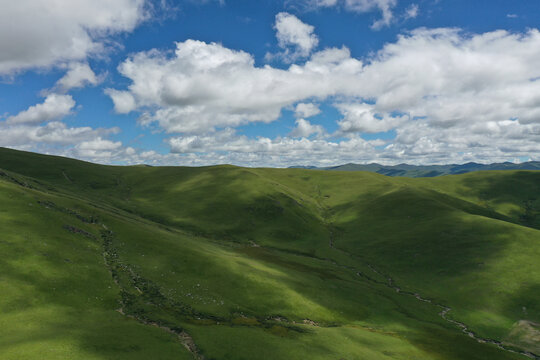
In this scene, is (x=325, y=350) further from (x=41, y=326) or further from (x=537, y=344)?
(x=537, y=344)

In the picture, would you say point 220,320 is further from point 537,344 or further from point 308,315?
point 537,344

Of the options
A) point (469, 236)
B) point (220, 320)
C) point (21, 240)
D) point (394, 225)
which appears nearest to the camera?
point (220, 320)

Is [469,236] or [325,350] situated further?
[469,236]

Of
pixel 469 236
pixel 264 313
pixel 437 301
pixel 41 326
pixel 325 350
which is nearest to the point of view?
pixel 41 326

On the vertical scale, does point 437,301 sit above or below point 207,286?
below

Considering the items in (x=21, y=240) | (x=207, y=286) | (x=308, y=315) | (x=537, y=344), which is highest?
(x=21, y=240)

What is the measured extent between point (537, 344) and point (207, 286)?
7187 centimetres

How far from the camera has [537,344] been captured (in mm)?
66188

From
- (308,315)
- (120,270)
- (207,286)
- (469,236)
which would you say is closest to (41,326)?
(120,270)

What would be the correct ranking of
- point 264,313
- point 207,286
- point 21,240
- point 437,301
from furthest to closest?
point 437,301 < point 207,286 < point 264,313 < point 21,240

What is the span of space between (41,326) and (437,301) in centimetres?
9441

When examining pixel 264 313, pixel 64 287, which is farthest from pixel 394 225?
pixel 64 287

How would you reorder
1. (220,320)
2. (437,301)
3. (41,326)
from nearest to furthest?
(41,326) → (220,320) → (437,301)

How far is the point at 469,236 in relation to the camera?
12444 cm
